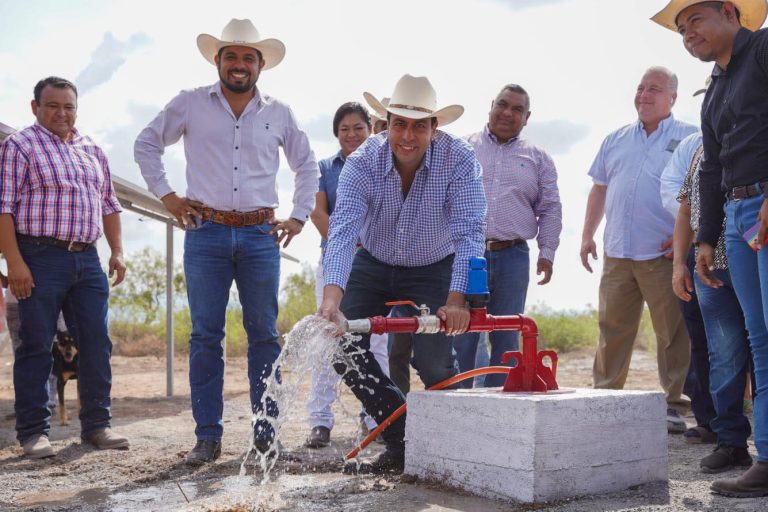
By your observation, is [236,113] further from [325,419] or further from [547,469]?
[547,469]

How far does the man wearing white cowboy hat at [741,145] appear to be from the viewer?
3953mm

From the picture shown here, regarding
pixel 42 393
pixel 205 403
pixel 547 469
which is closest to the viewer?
pixel 547 469

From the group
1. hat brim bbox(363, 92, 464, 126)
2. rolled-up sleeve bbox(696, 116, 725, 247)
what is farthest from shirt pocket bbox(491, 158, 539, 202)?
rolled-up sleeve bbox(696, 116, 725, 247)

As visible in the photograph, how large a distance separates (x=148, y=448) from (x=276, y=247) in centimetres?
168

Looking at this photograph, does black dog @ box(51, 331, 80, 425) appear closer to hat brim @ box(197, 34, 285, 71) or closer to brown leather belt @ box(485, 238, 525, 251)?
hat brim @ box(197, 34, 285, 71)

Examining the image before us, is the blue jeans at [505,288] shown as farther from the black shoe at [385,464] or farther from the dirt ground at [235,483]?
the black shoe at [385,464]

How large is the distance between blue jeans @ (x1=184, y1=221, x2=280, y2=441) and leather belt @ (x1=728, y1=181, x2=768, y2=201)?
2.61 meters

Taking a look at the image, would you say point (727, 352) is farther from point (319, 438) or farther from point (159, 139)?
point (159, 139)

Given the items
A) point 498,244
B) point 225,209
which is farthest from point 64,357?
point 498,244

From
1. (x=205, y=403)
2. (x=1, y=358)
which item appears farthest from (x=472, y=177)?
(x=1, y=358)

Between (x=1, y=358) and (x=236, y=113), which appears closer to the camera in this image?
(x=236, y=113)

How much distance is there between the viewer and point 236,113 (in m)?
5.51

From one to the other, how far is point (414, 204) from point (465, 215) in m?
0.33

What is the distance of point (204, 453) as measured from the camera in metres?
5.19
